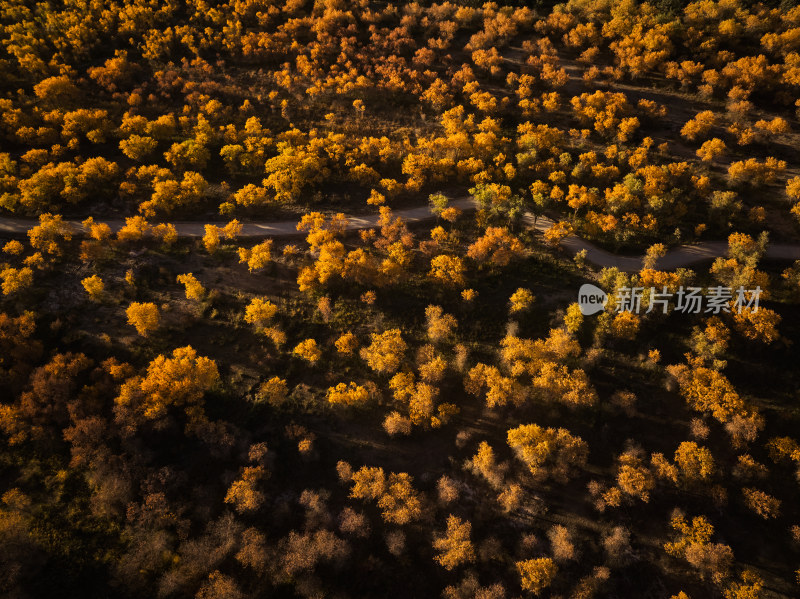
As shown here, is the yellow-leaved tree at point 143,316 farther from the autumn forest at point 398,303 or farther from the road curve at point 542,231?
the road curve at point 542,231

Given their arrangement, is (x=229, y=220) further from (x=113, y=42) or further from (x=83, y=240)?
(x=113, y=42)

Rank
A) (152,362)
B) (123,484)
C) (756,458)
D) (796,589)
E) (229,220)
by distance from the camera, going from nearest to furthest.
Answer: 1. (796,589)
2. (123,484)
3. (756,458)
4. (152,362)
5. (229,220)

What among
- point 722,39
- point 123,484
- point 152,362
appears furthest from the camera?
point 722,39

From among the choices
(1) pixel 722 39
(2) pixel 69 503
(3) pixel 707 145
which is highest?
(1) pixel 722 39

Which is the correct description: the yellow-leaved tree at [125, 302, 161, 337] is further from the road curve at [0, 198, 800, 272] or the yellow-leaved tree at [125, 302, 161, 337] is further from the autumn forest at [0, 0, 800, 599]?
the road curve at [0, 198, 800, 272]

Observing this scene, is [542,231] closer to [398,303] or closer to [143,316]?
[398,303]

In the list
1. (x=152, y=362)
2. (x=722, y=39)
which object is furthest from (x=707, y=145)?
(x=152, y=362)

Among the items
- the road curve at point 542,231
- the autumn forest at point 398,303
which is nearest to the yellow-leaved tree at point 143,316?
the autumn forest at point 398,303

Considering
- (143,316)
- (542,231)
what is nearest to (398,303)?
(542,231)

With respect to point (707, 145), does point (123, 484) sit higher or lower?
lower
